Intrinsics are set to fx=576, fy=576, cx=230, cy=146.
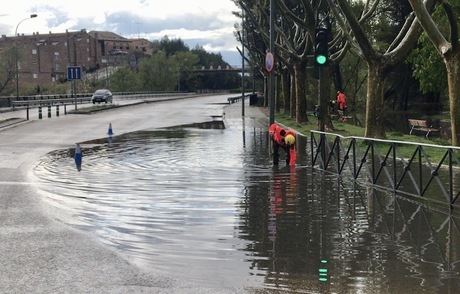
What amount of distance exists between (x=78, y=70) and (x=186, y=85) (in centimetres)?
10652

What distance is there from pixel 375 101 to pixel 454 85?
14.4 ft

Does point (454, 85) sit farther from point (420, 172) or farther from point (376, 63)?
point (420, 172)

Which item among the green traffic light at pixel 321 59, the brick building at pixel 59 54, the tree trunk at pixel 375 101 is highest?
the brick building at pixel 59 54

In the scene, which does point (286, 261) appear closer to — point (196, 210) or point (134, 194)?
point (196, 210)

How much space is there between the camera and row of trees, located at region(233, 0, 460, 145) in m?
16.1

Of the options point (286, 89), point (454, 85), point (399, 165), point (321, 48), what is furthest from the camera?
point (286, 89)

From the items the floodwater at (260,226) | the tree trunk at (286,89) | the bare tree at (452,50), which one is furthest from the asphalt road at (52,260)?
the tree trunk at (286,89)

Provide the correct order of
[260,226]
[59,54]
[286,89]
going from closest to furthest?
[260,226] → [286,89] → [59,54]

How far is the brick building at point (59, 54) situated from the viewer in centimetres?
14762

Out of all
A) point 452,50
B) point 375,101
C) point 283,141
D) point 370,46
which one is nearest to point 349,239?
point 283,141

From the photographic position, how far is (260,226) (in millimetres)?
8438

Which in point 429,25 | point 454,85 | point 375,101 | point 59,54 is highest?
point 59,54

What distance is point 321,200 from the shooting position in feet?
34.2

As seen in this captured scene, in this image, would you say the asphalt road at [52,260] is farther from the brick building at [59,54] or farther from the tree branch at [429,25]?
the brick building at [59,54]
